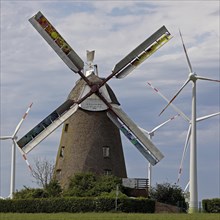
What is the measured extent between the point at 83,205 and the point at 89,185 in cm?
623

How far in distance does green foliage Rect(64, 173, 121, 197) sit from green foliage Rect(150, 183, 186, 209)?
7817 mm

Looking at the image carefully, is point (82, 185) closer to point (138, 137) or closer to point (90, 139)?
point (90, 139)

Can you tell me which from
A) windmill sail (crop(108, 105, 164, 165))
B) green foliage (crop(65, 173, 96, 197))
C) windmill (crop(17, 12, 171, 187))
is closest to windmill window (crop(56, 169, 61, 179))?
windmill (crop(17, 12, 171, 187))

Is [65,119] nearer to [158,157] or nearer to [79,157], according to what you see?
[79,157]

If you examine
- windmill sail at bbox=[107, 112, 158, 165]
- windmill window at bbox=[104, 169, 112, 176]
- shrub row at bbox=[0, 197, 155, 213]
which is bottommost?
shrub row at bbox=[0, 197, 155, 213]

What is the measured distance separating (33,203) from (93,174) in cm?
779

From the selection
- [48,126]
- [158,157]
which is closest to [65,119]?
[48,126]

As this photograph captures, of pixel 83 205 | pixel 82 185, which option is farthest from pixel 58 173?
pixel 83 205

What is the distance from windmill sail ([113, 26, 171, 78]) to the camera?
8056 centimetres

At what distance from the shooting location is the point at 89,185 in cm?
8006

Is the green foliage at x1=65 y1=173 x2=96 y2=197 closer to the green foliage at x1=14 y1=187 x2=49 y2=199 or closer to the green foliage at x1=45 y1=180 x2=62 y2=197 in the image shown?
the green foliage at x1=45 y1=180 x2=62 y2=197

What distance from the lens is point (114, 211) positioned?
73250 mm

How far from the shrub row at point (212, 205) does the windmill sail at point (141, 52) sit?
13.4 metres

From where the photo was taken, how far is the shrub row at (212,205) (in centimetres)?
8025
